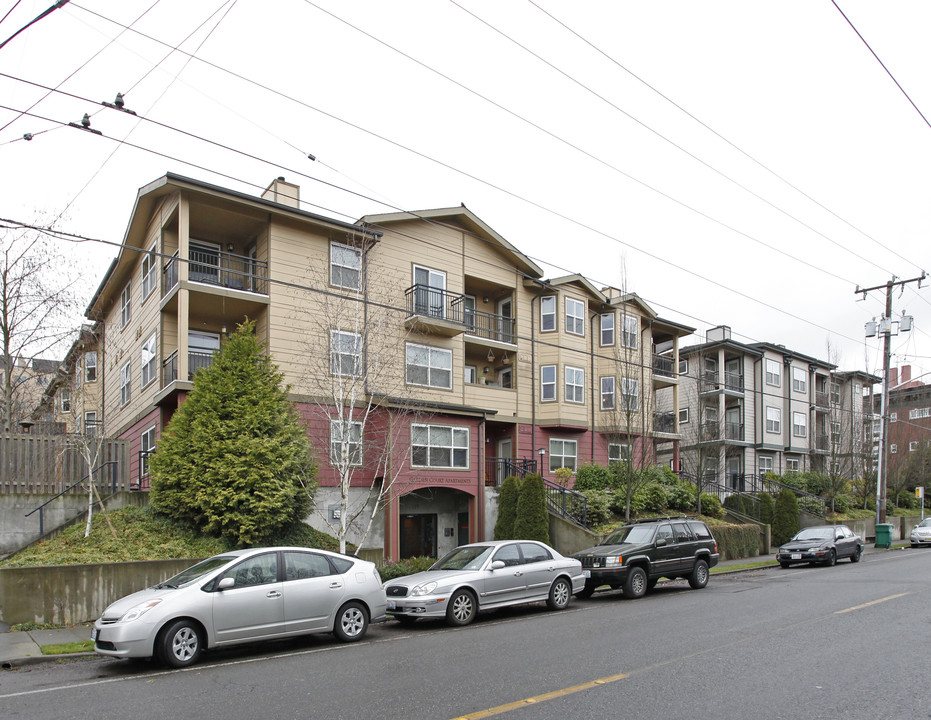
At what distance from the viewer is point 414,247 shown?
26.0 meters

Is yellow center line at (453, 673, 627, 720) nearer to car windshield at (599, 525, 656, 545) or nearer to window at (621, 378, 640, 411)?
car windshield at (599, 525, 656, 545)

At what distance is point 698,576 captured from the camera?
18.1m

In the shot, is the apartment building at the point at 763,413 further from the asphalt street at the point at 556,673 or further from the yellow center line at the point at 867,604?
the asphalt street at the point at 556,673

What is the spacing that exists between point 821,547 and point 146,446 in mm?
21622

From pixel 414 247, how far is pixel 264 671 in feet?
59.9

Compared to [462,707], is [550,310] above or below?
above

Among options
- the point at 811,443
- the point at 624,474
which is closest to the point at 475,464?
the point at 624,474

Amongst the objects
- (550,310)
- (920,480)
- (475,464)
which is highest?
(550,310)

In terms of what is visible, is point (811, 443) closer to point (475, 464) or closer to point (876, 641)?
point (475, 464)

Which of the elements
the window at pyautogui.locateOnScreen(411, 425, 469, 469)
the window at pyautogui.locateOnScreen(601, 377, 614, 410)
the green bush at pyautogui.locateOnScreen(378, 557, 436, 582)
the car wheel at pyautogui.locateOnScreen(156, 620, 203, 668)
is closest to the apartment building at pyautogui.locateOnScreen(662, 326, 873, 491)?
the window at pyautogui.locateOnScreen(601, 377, 614, 410)

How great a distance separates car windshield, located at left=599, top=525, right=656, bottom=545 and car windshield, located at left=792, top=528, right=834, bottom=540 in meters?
10.1

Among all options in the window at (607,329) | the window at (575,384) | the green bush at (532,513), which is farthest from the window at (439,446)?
the window at (607,329)

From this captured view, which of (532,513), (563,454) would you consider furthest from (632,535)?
(563,454)

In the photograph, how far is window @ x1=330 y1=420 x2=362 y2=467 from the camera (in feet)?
56.1
